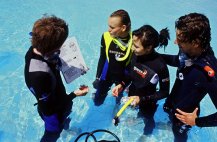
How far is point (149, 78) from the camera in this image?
2934mm

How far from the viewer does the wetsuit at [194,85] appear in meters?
2.42

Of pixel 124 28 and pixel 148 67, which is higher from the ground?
pixel 124 28

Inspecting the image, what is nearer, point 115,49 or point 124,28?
point 124,28

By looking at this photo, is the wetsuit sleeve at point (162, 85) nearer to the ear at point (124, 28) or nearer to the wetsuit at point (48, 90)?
the ear at point (124, 28)

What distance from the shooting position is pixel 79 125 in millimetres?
3998

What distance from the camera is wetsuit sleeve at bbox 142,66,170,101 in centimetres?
286

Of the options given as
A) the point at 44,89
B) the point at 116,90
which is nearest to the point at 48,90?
the point at 44,89

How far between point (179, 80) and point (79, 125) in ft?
5.98

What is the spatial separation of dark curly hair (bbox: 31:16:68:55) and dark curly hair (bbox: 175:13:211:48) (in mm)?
1086

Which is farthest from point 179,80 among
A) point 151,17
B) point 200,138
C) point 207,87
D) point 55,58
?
point 151,17

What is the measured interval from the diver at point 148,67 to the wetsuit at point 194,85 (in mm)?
166

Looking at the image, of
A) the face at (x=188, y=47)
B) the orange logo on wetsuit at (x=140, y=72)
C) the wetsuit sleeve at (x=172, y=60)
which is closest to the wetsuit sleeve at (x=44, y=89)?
the orange logo on wetsuit at (x=140, y=72)

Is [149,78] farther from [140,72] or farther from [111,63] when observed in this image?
[111,63]

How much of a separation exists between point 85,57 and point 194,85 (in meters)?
3.24
